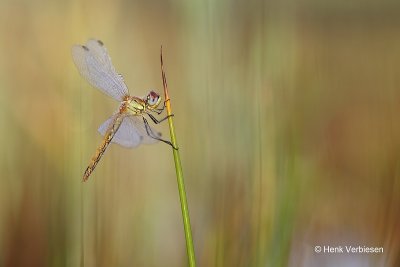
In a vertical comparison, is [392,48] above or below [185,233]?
above

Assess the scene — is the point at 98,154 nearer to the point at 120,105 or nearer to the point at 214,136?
the point at 120,105

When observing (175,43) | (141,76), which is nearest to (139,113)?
(141,76)

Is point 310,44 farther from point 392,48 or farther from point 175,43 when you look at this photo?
point 175,43

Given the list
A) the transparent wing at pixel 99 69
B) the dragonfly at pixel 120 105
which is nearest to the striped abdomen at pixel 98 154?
the dragonfly at pixel 120 105

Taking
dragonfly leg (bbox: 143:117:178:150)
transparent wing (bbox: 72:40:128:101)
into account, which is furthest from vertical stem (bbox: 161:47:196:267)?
transparent wing (bbox: 72:40:128:101)

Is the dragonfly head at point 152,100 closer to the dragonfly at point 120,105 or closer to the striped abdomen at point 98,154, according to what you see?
the dragonfly at point 120,105

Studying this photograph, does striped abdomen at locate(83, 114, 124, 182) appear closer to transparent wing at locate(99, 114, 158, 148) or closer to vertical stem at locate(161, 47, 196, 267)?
transparent wing at locate(99, 114, 158, 148)
